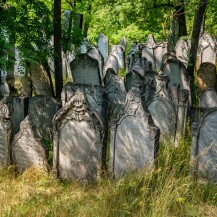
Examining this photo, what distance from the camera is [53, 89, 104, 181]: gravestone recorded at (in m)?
5.56

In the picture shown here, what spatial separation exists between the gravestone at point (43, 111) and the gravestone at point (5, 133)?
1.25 meters

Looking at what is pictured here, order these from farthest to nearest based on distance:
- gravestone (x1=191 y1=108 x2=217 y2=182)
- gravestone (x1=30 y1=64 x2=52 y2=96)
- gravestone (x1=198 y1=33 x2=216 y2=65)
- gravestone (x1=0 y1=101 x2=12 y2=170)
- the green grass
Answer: gravestone (x1=198 y1=33 x2=216 y2=65), gravestone (x1=30 y1=64 x2=52 y2=96), gravestone (x1=0 y1=101 x2=12 y2=170), gravestone (x1=191 y1=108 x2=217 y2=182), the green grass

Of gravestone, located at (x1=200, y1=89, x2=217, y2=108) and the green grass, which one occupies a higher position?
gravestone, located at (x1=200, y1=89, x2=217, y2=108)

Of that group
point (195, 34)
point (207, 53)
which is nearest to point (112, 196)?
point (195, 34)

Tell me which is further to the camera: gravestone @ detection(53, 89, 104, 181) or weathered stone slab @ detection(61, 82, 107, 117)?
weathered stone slab @ detection(61, 82, 107, 117)

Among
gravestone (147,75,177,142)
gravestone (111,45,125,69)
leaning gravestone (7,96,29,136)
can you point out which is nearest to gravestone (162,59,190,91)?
gravestone (147,75,177,142)

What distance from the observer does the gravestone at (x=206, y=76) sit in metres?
10.7

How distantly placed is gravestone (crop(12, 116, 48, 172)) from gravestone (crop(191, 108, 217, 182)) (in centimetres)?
251

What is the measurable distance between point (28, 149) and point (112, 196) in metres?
1.86

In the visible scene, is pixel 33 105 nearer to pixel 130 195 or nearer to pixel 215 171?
pixel 130 195

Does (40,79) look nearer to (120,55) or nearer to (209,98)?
(209,98)

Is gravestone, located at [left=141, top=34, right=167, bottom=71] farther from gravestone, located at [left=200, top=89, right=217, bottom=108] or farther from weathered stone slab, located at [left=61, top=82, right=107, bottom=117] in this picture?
weathered stone slab, located at [left=61, top=82, right=107, bottom=117]

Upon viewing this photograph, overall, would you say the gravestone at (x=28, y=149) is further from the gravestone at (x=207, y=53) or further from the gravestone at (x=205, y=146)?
the gravestone at (x=207, y=53)

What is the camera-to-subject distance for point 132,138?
5.55 meters
